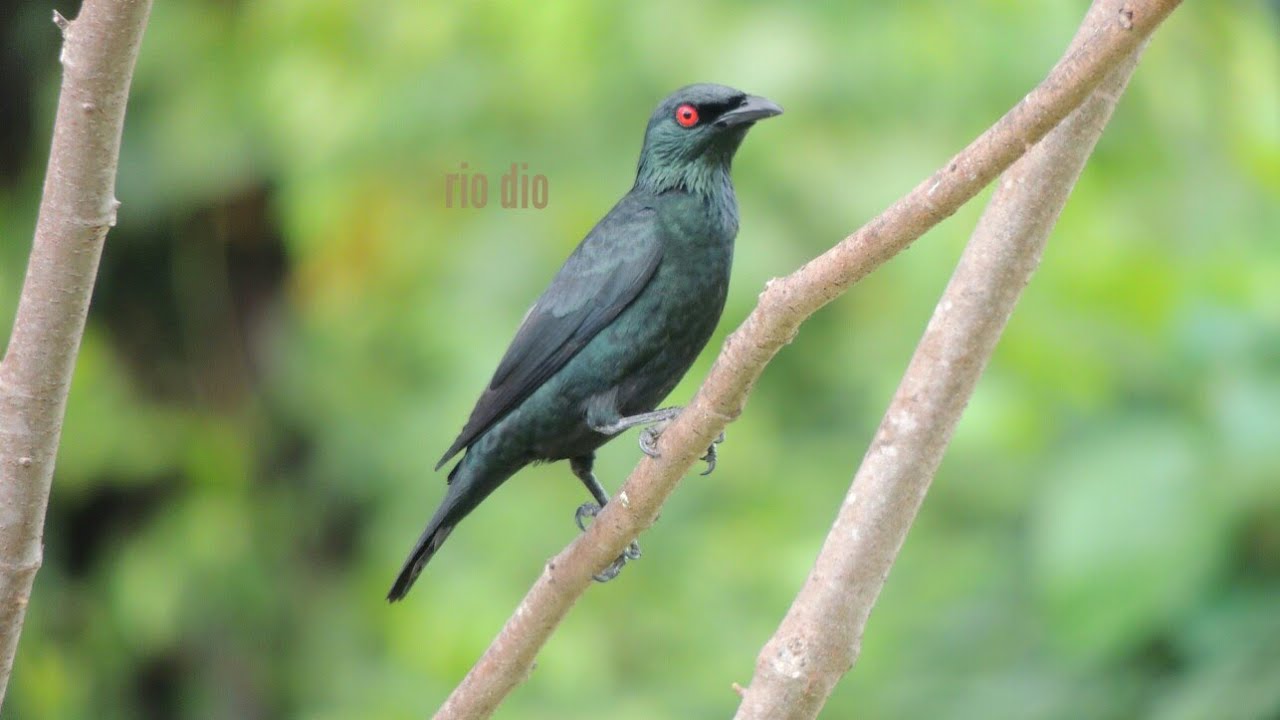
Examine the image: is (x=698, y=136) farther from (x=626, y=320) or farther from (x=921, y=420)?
(x=921, y=420)

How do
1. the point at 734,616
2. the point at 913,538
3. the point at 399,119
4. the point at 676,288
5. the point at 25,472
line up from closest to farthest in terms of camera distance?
the point at 25,472
the point at 676,288
the point at 913,538
the point at 734,616
the point at 399,119

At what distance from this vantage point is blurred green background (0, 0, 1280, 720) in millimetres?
4328

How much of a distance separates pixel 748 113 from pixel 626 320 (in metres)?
0.62

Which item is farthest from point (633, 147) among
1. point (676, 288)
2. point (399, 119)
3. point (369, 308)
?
point (676, 288)

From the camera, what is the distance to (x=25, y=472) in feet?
7.43

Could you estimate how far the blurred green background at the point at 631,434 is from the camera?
14.2ft

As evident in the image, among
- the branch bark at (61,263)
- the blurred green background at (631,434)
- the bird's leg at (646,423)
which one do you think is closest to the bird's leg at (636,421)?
the bird's leg at (646,423)

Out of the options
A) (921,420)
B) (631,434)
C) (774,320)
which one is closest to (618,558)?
(921,420)

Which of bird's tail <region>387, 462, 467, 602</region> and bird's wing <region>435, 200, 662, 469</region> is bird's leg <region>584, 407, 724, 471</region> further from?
bird's tail <region>387, 462, 467, 602</region>

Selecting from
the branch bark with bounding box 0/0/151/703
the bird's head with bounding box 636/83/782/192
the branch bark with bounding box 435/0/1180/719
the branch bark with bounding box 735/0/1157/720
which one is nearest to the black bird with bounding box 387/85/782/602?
the bird's head with bounding box 636/83/782/192

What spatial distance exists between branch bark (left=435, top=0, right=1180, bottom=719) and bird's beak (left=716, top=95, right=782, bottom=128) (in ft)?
3.21

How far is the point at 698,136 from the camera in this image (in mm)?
3707

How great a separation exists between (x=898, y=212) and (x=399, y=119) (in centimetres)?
410

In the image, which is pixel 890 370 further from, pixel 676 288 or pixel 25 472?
pixel 25 472
